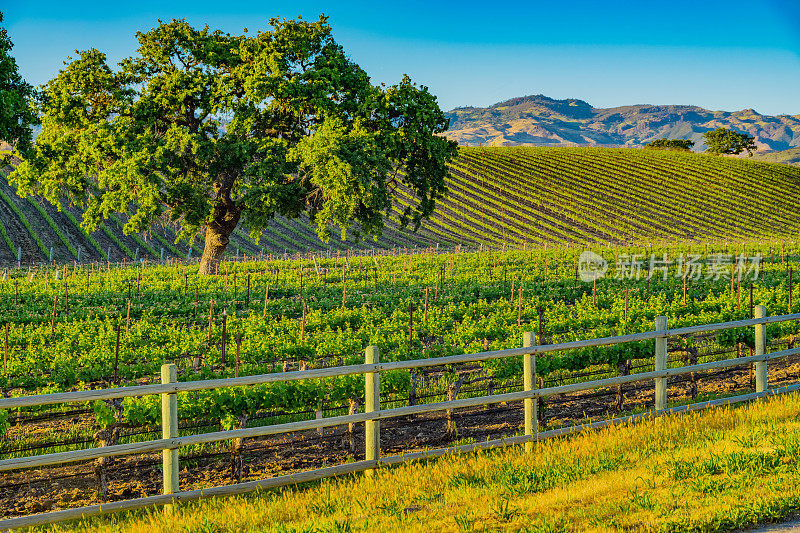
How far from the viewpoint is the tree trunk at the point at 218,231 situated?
109 feet

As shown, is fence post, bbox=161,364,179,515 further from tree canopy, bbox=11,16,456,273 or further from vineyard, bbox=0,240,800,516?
tree canopy, bbox=11,16,456,273

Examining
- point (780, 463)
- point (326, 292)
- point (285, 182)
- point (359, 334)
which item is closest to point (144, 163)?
point (285, 182)

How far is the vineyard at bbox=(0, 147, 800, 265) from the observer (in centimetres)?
5072

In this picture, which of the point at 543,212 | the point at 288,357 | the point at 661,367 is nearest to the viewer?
the point at 661,367

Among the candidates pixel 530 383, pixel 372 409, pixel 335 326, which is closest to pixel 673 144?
pixel 335 326

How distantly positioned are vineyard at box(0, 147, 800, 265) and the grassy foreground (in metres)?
42.2

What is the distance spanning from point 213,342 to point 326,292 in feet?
37.4

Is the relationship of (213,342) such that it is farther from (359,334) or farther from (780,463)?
(780,463)

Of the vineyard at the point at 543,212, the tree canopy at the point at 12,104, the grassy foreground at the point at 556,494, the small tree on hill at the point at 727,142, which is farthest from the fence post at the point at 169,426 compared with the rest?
the small tree on hill at the point at 727,142

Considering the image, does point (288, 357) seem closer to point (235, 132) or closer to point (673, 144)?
point (235, 132)

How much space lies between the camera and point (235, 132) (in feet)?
102

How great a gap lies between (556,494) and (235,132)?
27726 millimetres

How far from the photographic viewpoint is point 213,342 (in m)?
17.4

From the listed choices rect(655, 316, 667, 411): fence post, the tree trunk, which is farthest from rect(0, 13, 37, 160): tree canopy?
rect(655, 316, 667, 411): fence post
